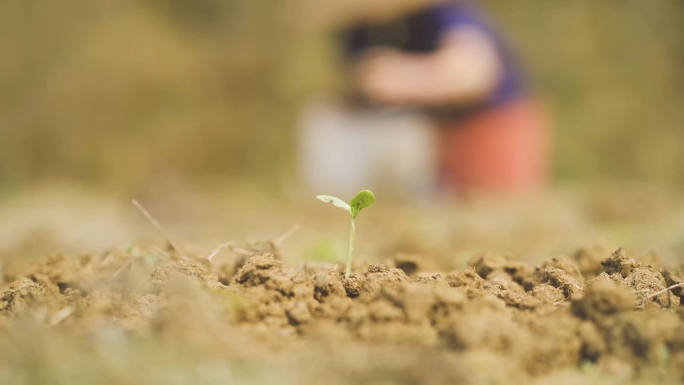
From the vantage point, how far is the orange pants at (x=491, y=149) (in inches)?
232

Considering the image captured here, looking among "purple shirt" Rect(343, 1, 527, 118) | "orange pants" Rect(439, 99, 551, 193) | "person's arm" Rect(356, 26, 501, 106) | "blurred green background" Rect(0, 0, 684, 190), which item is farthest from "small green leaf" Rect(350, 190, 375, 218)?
"blurred green background" Rect(0, 0, 684, 190)

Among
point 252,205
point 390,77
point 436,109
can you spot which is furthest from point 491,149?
point 252,205

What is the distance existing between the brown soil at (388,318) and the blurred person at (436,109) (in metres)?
4.51

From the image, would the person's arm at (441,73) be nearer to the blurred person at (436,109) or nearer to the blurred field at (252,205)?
the blurred person at (436,109)

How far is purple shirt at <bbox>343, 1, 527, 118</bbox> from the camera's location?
566 cm

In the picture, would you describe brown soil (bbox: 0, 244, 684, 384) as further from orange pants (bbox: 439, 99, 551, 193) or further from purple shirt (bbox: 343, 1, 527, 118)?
orange pants (bbox: 439, 99, 551, 193)

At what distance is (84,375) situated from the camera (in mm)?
823

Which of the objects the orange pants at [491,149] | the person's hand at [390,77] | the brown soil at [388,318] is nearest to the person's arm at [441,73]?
the person's hand at [390,77]

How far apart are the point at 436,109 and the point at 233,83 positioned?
364 centimetres

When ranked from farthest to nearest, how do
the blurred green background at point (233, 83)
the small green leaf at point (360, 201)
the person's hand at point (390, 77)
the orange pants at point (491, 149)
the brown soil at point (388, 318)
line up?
the blurred green background at point (233, 83)
the orange pants at point (491, 149)
the person's hand at point (390, 77)
the small green leaf at point (360, 201)
the brown soil at point (388, 318)

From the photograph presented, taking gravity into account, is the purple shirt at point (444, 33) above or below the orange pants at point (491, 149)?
above

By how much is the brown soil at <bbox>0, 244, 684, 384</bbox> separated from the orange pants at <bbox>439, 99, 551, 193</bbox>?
468cm

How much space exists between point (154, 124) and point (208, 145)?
64 centimetres

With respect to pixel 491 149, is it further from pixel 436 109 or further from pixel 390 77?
pixel 390 77
